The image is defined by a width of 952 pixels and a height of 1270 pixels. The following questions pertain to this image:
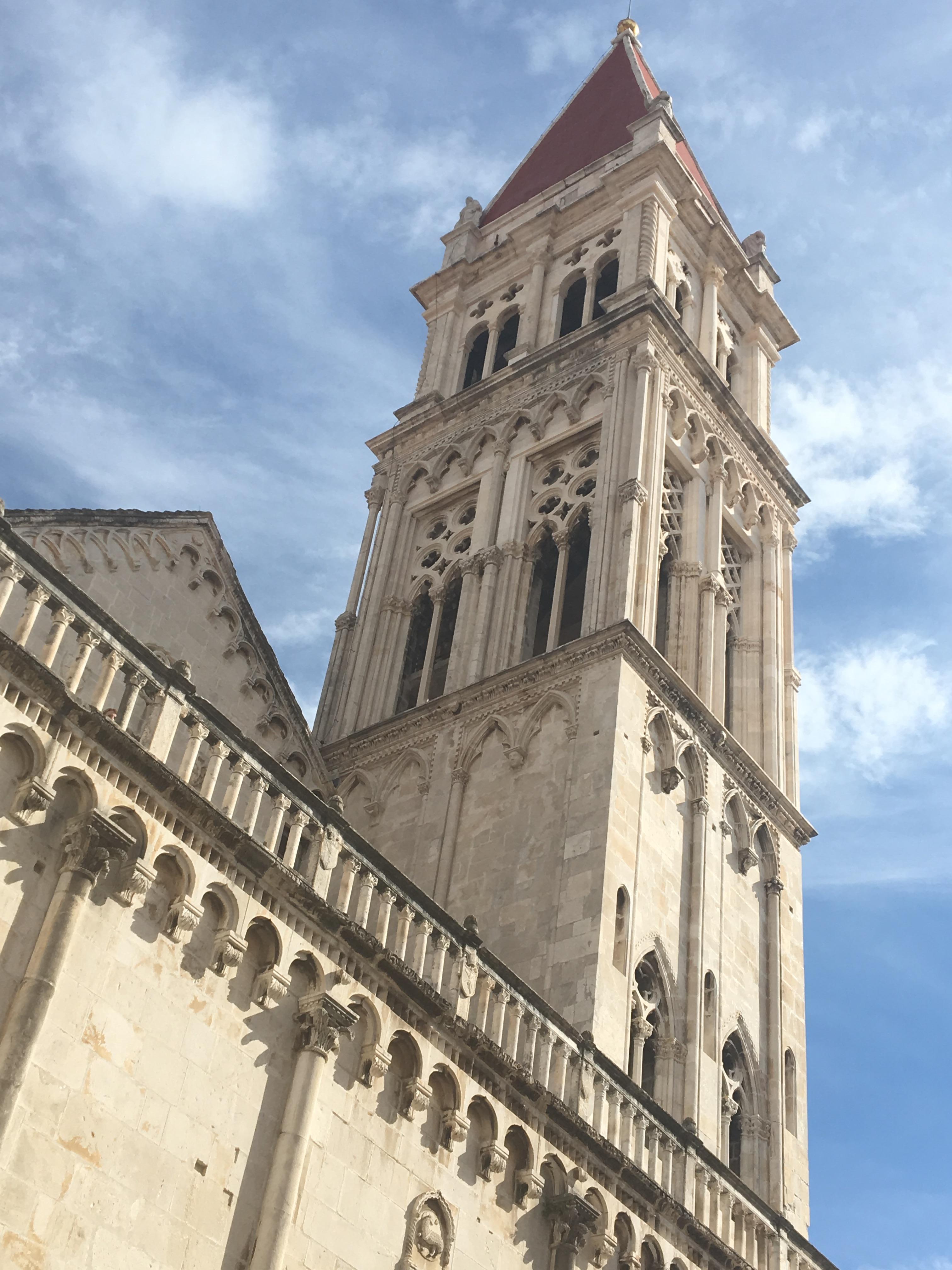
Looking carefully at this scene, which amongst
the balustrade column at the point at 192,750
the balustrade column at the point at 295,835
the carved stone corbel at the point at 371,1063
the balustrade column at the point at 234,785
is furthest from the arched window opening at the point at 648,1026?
the balustrade column at the point at 192,750

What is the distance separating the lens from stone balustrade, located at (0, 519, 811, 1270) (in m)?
13.3

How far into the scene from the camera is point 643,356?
1085 inches

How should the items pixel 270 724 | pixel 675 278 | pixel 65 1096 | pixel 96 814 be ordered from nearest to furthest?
pixel 65 1096, pixel 96 814, pixel 270 724, pixel 675 278

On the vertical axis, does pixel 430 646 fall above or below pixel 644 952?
above

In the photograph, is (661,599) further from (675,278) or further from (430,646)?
(675,278)

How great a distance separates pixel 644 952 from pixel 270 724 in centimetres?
628

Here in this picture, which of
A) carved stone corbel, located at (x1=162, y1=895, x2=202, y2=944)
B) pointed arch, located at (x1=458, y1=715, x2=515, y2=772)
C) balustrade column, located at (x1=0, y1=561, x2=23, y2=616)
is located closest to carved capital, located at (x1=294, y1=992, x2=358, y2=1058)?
carved stone corbel, located at (x1=162, y1=895, x2=202, y2=944)

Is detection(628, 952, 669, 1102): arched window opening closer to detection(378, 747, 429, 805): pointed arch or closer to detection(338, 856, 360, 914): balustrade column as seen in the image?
detection(378, 747, 429, 805): pointed arch

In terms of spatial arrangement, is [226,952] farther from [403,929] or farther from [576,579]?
[576,579]

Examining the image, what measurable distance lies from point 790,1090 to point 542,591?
8.98 metres

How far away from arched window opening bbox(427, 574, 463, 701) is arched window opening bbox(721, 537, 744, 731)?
14.7ft

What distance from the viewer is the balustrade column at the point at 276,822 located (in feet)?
46.3

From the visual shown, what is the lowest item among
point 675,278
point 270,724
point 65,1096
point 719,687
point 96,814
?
point 65,1096

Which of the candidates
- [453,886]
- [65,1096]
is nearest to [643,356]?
[453,886]
